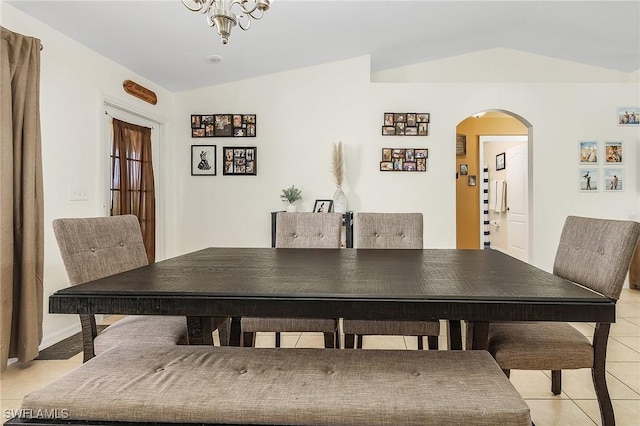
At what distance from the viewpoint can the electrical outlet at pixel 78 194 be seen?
3.09m

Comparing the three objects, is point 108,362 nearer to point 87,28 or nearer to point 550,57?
point 87,28

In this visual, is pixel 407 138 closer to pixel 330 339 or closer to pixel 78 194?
pixel 330 339

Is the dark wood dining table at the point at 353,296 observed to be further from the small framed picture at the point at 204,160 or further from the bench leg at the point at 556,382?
the small framed picture at the point at 204,160

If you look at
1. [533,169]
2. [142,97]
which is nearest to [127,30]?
[142,97]

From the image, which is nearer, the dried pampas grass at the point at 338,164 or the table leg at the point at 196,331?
the table leg at the point at 196,331

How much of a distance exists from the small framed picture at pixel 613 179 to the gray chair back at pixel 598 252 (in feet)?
10.6

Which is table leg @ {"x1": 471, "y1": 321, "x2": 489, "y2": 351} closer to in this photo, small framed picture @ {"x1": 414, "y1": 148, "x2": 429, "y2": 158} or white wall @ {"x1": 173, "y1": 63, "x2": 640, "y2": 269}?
white wall @ {"x1": 173, "y1": 63, "x2": 640, "y2": 269}

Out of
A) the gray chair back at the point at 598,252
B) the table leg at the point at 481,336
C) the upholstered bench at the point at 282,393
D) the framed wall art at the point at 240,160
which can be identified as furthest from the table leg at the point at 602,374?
the framed wall art at the point at 240,160

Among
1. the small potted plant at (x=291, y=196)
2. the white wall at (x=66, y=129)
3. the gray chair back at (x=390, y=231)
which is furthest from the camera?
the small potted plant at (x=291, y=196)

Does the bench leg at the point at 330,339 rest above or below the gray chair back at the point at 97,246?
below

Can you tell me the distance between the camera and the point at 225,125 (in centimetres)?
462

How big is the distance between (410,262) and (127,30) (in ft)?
9.06

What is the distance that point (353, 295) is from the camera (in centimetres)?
115

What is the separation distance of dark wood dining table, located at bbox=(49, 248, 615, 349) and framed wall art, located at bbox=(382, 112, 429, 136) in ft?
10.4
